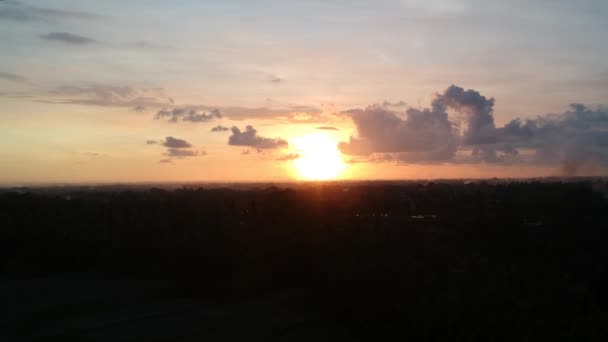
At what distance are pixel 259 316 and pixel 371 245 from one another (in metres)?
4.12

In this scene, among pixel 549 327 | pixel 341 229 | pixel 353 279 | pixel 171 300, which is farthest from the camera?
pixel 341 229

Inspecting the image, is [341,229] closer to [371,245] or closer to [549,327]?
[371,245]

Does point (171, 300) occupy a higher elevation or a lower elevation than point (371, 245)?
lower

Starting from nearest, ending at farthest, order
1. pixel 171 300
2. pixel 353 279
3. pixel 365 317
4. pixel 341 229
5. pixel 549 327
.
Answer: pixel 549 327 < pixel 365 317 < pixel 353 279 < pixel 171 300 < pixel 341 229

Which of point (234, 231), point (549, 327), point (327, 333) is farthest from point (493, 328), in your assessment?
point (234, 231)

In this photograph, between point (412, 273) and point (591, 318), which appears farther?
point (412, 273)

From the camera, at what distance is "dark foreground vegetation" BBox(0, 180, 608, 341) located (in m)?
11.4

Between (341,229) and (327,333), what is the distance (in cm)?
615

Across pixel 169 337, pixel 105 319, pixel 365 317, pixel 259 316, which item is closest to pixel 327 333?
pixel 365 317

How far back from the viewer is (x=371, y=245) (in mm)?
17531

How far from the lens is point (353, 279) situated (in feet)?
48.1

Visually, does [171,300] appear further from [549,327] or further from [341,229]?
[549,327]

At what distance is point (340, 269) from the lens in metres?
15.8

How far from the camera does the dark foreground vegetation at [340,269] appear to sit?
11.4 meters
